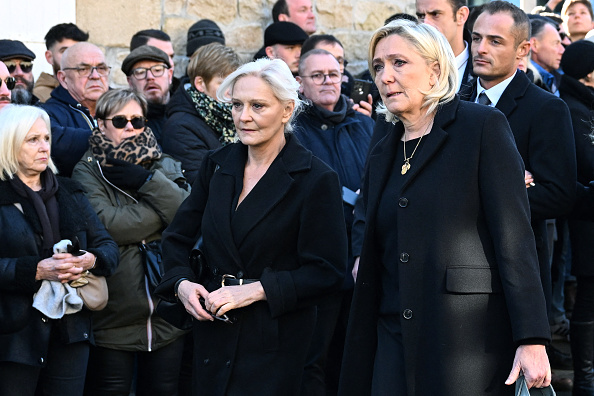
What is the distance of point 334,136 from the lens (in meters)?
5.99

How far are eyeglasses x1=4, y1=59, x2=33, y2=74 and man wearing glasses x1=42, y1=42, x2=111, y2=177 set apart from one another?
1.16ft

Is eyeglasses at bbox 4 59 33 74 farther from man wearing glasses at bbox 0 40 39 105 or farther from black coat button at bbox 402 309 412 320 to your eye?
black coat button at bbox 402 309 412 320

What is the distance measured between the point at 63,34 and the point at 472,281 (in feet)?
15.0

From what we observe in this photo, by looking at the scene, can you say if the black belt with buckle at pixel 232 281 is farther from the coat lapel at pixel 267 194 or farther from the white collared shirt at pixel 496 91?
the white collared shirt at pixel 496 91

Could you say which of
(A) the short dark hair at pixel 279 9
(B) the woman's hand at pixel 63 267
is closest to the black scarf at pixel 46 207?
(B) the woman's hand at pixel 63 267

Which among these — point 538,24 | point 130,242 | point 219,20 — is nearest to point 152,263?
point 130,242

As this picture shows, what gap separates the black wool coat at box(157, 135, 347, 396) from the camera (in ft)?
13.4

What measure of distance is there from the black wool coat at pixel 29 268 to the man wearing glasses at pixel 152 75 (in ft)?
5.17

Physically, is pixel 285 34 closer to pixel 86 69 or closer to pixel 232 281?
pixel 86 69

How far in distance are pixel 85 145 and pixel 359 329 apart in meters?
2.57

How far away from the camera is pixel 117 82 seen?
310 inches

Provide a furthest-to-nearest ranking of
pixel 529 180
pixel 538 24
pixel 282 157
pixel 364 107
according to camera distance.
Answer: pixel 538 24 → pixel 364 107 → pixel 529 180 → pixel 282 157

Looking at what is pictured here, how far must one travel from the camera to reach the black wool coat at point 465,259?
3.33m

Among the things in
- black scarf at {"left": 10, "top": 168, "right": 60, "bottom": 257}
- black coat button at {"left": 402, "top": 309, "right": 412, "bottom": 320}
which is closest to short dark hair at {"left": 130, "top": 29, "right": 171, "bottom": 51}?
black scarf at {"left": 10, "top": 168, "right": 60, "bottom": 257}
